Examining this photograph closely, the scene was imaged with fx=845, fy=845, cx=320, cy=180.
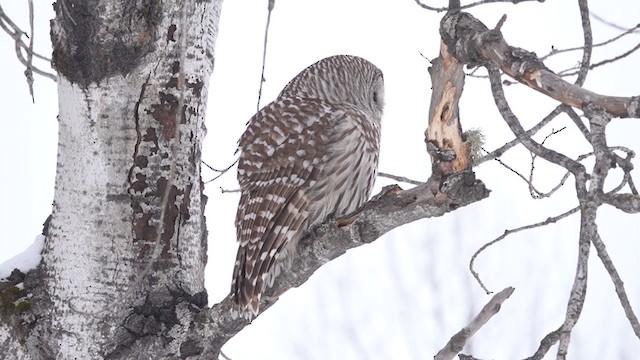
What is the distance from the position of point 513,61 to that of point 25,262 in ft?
5.53

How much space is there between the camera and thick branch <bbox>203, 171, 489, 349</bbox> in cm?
194

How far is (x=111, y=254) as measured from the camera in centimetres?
255

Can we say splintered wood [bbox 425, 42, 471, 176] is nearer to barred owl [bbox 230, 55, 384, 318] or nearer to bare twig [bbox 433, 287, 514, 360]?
bare twig [bbox 433, 287, 514, 360]

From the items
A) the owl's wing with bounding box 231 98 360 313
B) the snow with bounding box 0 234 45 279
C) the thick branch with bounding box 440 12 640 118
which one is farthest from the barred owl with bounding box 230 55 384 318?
the thick branch with bounding box 440 12 640 118

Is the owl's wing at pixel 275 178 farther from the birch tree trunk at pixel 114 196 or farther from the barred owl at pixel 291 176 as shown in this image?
the birch tree trunk at pixel 114 196

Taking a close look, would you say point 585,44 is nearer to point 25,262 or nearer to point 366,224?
point 366,224

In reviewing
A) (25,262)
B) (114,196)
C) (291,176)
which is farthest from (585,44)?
(25,262)

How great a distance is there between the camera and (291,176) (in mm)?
2877

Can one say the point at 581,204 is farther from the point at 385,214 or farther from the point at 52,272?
the point at 52,272

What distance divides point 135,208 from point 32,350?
21.3 inches

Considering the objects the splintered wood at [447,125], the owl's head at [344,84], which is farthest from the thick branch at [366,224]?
the owl's head at [344,84]

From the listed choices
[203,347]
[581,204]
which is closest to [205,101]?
[203,347]

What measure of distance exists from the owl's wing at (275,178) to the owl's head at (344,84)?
22 cm

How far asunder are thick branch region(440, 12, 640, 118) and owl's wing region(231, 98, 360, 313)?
1.02 m
